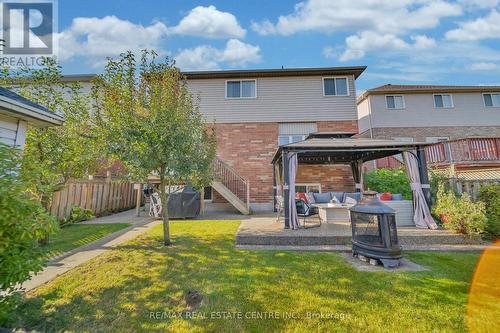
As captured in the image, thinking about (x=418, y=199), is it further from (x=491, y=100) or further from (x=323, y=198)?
(x=491, y=100)

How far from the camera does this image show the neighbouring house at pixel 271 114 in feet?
39.6

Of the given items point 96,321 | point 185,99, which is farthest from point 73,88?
point 96,321

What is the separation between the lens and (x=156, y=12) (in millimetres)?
8438

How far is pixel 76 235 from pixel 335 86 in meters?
14.1

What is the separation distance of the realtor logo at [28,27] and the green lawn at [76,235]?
18.0 feet

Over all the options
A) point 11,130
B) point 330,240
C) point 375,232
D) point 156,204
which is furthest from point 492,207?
point 156,204

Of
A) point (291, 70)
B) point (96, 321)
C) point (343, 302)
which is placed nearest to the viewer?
point (96, 321)

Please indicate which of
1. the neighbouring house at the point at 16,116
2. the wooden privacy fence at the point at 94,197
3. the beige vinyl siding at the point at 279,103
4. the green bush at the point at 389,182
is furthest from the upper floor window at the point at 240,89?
the neighbouring house at the point at 16,116

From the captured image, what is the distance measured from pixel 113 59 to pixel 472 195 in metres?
11.8

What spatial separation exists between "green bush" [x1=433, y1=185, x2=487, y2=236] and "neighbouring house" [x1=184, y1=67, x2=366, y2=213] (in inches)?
223

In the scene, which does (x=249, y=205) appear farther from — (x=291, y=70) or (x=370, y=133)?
(x=370, y=133)

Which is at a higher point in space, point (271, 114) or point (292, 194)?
point (271, 114)

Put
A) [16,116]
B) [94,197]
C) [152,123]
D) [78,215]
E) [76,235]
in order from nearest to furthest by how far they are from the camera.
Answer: [16,116] < [152,123] < [76,235] < [78,215] < [94,197]

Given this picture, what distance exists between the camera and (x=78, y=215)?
8.62 metres
